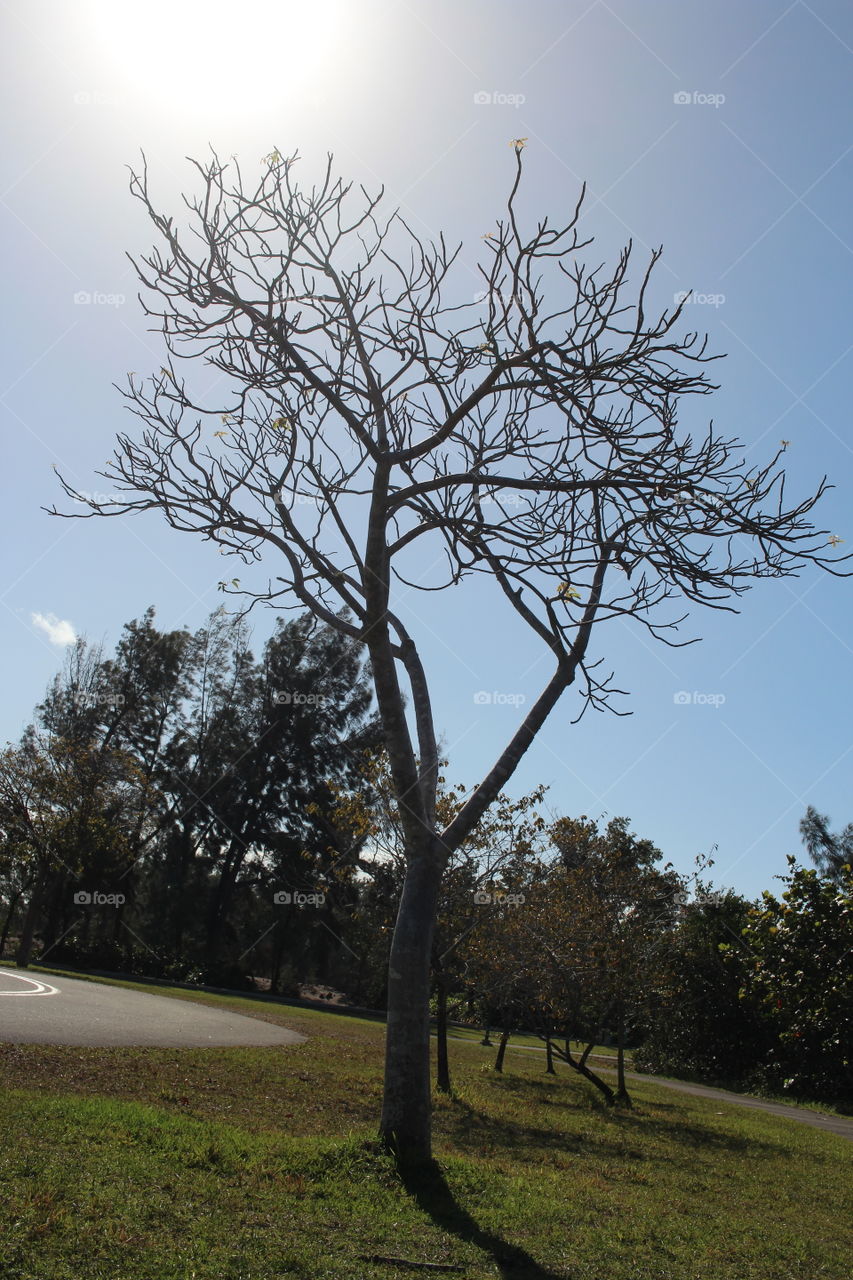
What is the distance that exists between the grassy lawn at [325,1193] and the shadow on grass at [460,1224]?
0.02 metres

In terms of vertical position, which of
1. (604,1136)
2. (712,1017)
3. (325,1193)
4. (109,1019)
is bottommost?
(325,1193)

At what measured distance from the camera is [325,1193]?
5.70 metres

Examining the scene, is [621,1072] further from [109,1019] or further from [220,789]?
[220,789]

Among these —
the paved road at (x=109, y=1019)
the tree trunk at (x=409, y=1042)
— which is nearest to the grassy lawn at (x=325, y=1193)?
the tree trunk at (x=409, y=1042)

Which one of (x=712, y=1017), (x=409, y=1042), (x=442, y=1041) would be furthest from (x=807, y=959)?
(x=712, y=1017)

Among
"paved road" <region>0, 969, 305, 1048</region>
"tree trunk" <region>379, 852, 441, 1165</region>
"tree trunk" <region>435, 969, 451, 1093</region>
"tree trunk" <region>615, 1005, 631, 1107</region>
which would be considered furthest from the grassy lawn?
"tree trunk" <region>615, 1005, 631, 1107</region>

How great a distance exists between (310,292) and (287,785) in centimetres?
3926

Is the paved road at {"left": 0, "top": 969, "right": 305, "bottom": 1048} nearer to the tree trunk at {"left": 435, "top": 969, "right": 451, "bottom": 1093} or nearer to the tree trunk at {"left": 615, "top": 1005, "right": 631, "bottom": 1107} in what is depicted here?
the tree trunk at {"left": 435, "top": 969, "right": 451, "bottom": 1093}

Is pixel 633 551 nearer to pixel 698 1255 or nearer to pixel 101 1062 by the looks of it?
pixel 698 1255

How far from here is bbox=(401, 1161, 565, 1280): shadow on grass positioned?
16.0 ft

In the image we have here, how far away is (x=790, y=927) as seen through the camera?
7.39m

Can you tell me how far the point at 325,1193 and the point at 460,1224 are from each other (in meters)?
0.87

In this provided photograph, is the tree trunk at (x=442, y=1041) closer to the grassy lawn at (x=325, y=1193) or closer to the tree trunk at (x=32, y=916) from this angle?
the grassy lawn at (x=325, y=1193)

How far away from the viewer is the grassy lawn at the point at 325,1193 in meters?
4.50
